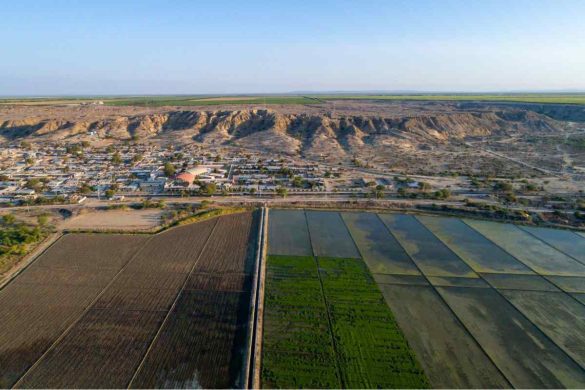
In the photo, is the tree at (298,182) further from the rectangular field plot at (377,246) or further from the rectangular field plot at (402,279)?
the rectangular field plot at (402,279)

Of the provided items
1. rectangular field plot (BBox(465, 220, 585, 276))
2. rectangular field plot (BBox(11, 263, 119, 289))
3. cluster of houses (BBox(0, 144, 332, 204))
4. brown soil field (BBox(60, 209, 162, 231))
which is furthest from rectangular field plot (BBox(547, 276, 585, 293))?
brown soil field (BBox(60, 209, 162, 231))

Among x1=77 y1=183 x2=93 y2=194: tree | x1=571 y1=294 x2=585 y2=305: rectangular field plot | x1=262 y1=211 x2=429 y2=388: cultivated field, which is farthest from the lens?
x1=77 y1=183 x2=93 y2=194: tree

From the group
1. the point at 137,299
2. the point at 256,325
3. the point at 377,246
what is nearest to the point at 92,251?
the point at 137,299

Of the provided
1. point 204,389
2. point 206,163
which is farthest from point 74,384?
point 206,163

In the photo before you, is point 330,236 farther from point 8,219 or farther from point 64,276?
point 8,219

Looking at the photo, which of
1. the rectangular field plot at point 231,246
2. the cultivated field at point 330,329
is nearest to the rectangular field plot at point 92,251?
the rectangular field plot at point 231,246

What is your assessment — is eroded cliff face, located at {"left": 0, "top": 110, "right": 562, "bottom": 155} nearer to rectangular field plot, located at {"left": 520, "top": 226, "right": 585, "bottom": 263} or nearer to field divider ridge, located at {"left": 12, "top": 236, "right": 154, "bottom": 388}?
rectangular field plot, located at {"left": 520, "top": 226, "right": 585, "bottom": 263}
